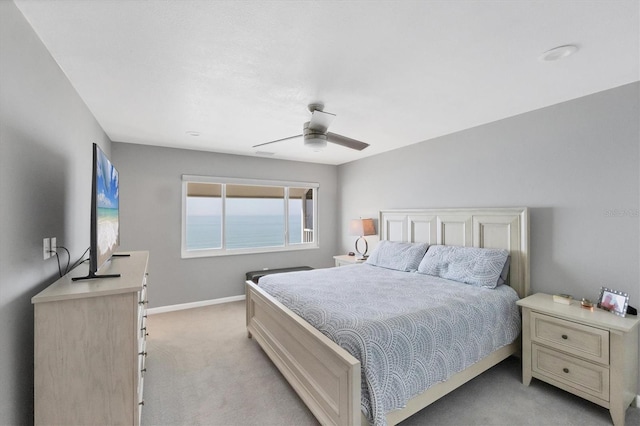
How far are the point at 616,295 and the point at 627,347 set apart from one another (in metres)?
0.39

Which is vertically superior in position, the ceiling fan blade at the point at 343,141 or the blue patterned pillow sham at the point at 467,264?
the ceiling fan blade at the point at 343,141

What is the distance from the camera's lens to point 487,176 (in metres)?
3.23

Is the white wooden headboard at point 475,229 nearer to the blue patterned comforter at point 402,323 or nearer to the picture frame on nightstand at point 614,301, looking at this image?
the blue patterned comforter at point 402,323

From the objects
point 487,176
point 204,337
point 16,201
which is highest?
point 487,176

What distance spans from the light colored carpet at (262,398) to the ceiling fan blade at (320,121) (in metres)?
2.22

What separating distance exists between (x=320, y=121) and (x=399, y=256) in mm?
2104

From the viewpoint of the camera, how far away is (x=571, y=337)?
2.17 meters

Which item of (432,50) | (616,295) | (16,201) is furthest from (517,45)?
(16,201)

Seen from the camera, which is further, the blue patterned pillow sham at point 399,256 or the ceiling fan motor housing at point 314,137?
the blue patterned pillow sham at point 399,256

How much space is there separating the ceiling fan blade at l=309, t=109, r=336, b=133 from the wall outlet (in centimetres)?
196

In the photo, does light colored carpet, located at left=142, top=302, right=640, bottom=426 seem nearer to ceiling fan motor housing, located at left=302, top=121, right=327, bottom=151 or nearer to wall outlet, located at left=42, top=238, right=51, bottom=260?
wall outlet, located at left=42, top=238, right=51, bottom=260

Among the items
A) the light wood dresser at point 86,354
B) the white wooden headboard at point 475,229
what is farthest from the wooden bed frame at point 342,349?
the light wood dresser at point 86,354

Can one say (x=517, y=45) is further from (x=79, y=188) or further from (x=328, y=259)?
(x=328, y=259)

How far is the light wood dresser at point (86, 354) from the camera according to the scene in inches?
51.7
